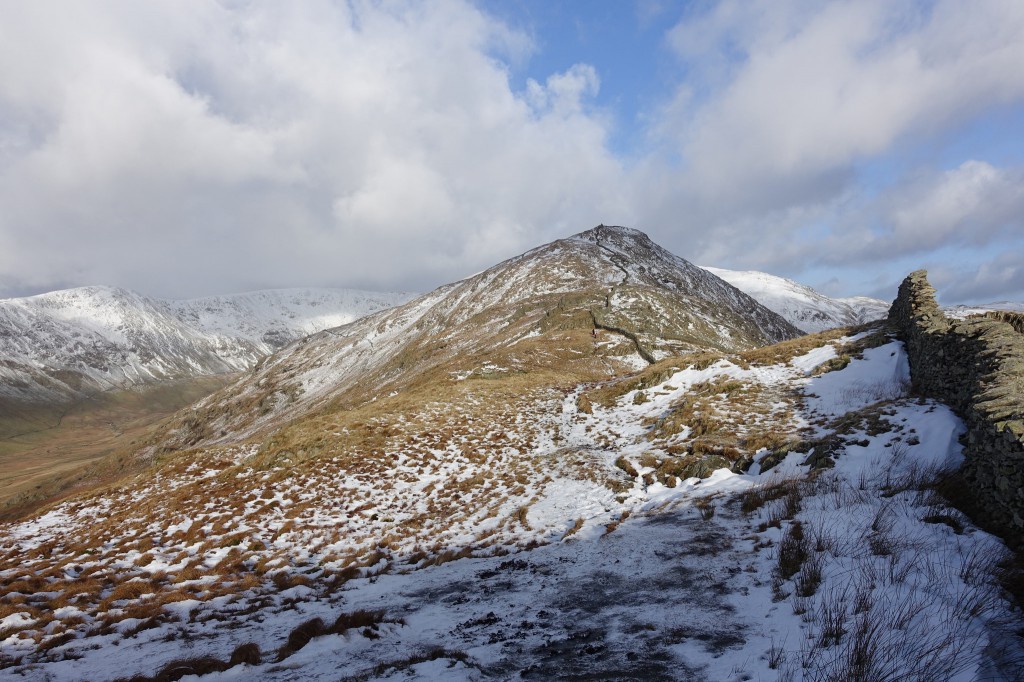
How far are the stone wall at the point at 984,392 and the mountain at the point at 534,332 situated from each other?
2333cm

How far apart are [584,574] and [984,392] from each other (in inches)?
385

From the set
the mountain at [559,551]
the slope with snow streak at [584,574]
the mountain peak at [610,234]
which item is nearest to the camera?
the slope with snow streak at [584,574]

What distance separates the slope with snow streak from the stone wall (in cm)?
63

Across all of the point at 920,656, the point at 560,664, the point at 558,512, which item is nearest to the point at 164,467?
the point at 558,512

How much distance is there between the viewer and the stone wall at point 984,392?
7406 millimetres

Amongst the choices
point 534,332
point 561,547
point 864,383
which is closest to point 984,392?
point 864,383

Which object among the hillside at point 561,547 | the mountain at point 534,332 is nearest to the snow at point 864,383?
the hillside at point 561,547

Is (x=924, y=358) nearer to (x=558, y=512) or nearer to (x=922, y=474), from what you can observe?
(x=922, y=474)

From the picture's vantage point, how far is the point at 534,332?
58094mm

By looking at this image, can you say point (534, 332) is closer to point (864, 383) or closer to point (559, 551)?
point (864, 383)

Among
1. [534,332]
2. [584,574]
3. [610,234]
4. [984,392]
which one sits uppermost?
[610,234]

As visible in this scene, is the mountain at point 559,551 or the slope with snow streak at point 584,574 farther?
the mountain at point 559,551

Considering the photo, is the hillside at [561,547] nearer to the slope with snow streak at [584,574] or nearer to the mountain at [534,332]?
the slope with snow streak at [584,574]

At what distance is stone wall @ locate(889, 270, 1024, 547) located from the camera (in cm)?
741
